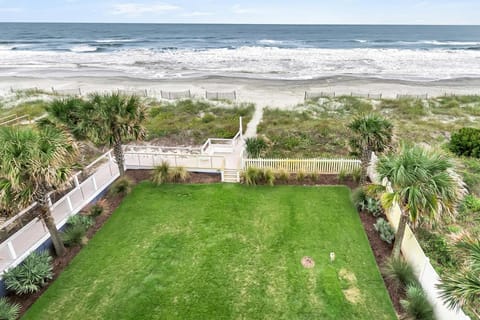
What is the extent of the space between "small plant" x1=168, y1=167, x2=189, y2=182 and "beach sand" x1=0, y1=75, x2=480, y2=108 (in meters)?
16.0

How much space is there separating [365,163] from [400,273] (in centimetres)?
470

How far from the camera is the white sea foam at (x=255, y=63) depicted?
42.0 metres

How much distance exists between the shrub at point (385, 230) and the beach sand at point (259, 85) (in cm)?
1922

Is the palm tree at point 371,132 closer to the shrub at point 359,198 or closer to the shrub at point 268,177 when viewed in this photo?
the shrub at point 359,198

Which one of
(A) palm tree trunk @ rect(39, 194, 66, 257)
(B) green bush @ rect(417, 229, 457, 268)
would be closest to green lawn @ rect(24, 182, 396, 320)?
(A) palm tree trunk @ rect(39, 194, 66, 257)

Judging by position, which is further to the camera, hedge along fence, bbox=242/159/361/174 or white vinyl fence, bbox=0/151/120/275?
hedge along fence, bbox=242/159/361/174

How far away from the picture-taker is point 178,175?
13.0 metres

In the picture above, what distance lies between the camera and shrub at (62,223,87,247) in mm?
9445

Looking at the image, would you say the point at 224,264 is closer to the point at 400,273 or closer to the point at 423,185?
the point at 400,273

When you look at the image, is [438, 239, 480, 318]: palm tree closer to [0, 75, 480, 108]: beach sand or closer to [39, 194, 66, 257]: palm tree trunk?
[39, 194, 66, 257]: palm tree trunk

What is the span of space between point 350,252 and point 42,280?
8.73 metres

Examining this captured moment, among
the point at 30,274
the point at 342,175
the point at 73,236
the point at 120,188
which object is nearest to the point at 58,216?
the point at 73,236

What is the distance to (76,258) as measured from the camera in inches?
356

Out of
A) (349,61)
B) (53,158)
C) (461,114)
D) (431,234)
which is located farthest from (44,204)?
(349,61)
